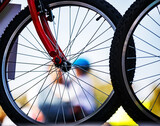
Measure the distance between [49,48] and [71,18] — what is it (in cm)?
66

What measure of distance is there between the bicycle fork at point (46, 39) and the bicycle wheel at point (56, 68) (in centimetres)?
8

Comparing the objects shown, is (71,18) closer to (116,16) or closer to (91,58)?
(91,58)

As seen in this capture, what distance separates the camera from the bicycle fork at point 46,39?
1.11 m

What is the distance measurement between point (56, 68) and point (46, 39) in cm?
54

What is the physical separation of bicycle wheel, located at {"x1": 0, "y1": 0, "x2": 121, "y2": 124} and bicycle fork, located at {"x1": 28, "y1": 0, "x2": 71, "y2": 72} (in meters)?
0.08

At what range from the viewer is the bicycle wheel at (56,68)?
1.10 meters

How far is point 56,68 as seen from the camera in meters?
1.63

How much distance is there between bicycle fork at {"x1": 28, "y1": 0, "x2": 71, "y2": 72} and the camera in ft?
3.63

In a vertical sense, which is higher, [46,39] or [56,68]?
[46,39]

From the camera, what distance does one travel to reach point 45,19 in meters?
1.20

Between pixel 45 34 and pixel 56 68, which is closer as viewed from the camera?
pixel 45 34

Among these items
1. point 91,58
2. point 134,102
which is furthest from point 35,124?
point 91,58

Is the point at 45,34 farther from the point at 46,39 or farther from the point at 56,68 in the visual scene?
the point at 56,68

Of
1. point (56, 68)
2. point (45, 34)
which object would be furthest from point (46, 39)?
point (56, 68)
